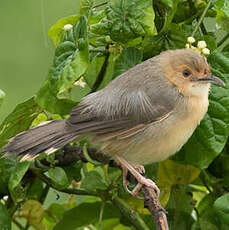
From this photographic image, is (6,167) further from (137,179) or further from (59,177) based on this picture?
(137,179)

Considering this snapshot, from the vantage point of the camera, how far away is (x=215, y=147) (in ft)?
8.86

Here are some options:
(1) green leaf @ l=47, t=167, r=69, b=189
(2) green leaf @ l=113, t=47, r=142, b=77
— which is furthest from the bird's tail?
(2) green leaf @ l=113, t=47, r=142, b=77

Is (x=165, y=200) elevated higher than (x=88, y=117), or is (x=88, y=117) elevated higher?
(x=88, y=117)

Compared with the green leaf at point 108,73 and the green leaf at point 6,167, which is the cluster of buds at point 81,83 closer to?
the green leaf at point 108,73

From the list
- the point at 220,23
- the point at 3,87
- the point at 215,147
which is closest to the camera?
the point at 215,147

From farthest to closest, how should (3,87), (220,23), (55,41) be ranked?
(3,87) → (55,41) → (220,23)

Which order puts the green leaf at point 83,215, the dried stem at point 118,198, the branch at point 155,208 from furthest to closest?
the green leaf at point 83,215, the dried stem at point 118,198, the branch at point 155,208

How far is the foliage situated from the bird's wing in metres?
0.06

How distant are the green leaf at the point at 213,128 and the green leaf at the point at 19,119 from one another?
0.69 meters

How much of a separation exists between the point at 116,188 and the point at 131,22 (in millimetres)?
736

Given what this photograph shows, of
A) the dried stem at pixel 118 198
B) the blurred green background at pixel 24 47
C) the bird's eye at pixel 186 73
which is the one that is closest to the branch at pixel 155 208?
the dried stem at pixel 118 198

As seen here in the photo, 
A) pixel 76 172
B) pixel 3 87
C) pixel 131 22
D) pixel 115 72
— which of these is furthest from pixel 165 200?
pixel 3 87

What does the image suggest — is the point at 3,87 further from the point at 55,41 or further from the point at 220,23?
the point at 220,23

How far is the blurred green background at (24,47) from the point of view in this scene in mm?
6371
